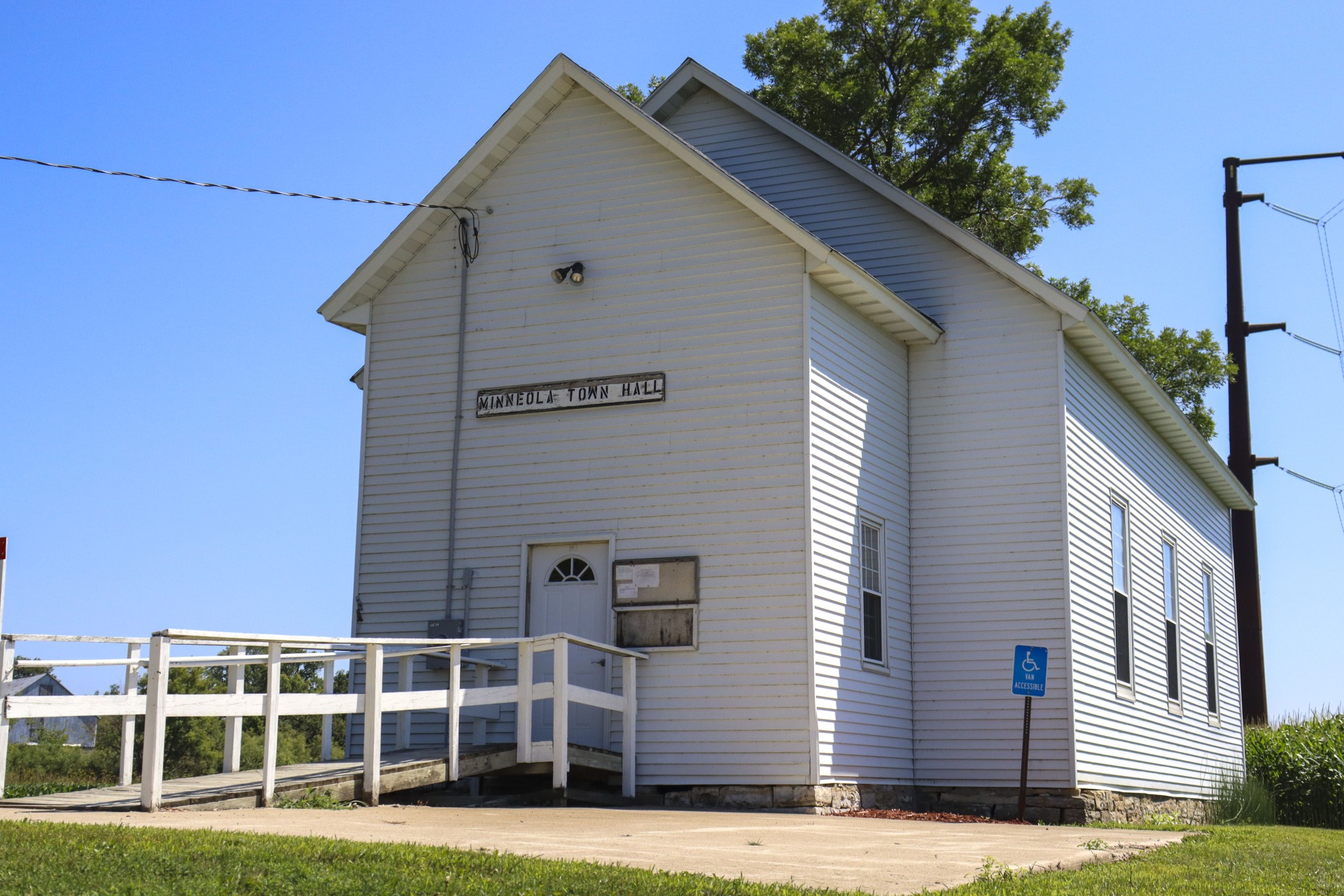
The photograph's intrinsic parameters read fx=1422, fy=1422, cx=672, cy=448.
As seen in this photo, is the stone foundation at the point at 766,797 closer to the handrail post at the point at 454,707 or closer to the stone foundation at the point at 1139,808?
the handrail post at the point at 454,707

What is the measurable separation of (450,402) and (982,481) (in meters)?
6.45

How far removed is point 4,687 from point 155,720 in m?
1.44

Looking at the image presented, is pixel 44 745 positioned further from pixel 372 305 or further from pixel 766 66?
pixel 766 66

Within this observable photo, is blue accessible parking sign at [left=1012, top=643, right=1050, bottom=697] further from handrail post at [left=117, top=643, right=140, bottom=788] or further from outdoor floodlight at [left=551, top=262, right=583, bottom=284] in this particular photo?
handrail post at [left=117, top=643, right=140, bottom=788]

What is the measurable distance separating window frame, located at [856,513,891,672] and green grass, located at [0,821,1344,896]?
22.5ft

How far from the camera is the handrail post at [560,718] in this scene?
1327 cm

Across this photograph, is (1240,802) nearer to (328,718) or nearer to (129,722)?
(328,718)

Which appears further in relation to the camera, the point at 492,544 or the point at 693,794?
the point at 492,544

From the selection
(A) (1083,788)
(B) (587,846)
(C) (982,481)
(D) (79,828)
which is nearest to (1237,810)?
(A) (1083,788)

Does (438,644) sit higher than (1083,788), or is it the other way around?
(438,644)

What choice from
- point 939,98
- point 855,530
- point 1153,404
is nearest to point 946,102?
point 939,98

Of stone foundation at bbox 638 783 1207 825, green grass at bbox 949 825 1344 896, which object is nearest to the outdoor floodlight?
stone foundation at bbox 638 783 1207 825

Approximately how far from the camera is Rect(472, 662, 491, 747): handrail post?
15.6 metres

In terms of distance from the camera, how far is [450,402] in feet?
55.4
